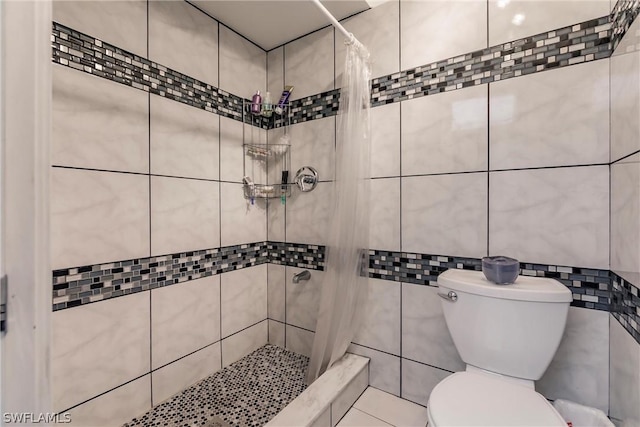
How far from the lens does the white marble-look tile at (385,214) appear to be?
1.56 metres

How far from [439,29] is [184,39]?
131 centimetres

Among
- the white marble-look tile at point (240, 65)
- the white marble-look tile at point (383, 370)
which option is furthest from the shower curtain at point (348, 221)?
the white marble-look tile at point (240, 65)

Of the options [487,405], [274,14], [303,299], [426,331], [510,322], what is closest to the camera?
[487,405]

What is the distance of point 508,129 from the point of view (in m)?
1.28

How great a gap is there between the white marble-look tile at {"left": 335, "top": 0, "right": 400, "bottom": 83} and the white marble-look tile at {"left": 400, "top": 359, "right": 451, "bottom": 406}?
5.07ft

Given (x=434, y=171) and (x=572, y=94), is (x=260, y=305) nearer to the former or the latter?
(x=434, y=171)

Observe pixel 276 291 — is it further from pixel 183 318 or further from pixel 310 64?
pixel 310 64

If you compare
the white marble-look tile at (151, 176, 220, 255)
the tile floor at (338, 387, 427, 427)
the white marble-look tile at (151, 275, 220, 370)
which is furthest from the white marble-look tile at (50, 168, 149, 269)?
the tile floor at (338, 387, 427, 427)

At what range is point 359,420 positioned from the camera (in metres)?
1.41

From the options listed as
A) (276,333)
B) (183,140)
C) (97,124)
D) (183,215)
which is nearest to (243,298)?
(276,333)

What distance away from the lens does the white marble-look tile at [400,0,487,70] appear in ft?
4.43

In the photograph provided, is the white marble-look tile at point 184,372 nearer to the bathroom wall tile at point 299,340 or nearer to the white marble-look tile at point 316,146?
the bathroom wall tile at point 299,340

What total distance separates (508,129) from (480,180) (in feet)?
0.79

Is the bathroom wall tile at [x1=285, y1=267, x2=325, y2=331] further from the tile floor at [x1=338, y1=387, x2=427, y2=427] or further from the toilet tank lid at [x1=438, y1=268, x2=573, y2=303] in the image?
the toilet tank lid at [x1=438, y1=268, x2=573, y2=303]
